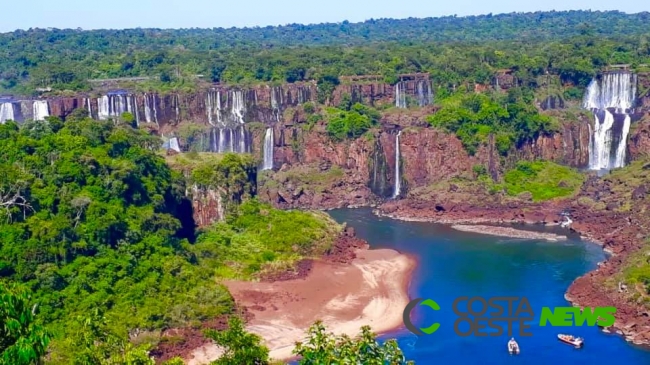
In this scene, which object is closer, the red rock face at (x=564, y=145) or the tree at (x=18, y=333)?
the tree at (x=18, y=333)

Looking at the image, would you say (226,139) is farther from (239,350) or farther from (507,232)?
(239,350)

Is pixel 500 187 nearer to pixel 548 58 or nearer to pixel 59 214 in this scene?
pixel 548 58

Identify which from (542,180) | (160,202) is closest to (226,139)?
(160,202)

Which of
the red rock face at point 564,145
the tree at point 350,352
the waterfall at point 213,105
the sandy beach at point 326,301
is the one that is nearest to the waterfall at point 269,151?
the waterfall at point 213,105

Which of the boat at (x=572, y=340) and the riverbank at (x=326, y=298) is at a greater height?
the boat at (x=572, y=340)

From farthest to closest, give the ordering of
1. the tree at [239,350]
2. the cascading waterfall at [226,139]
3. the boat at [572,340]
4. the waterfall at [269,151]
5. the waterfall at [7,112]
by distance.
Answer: the waterfall at [269,151] < the cascading waterfall at [226,139] < the waterfall at [7,112] < the boat at [572,340] < the tree at [239,350]

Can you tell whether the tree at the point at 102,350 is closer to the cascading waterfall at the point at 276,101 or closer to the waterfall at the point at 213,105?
the waterfall at the point at 213,105
